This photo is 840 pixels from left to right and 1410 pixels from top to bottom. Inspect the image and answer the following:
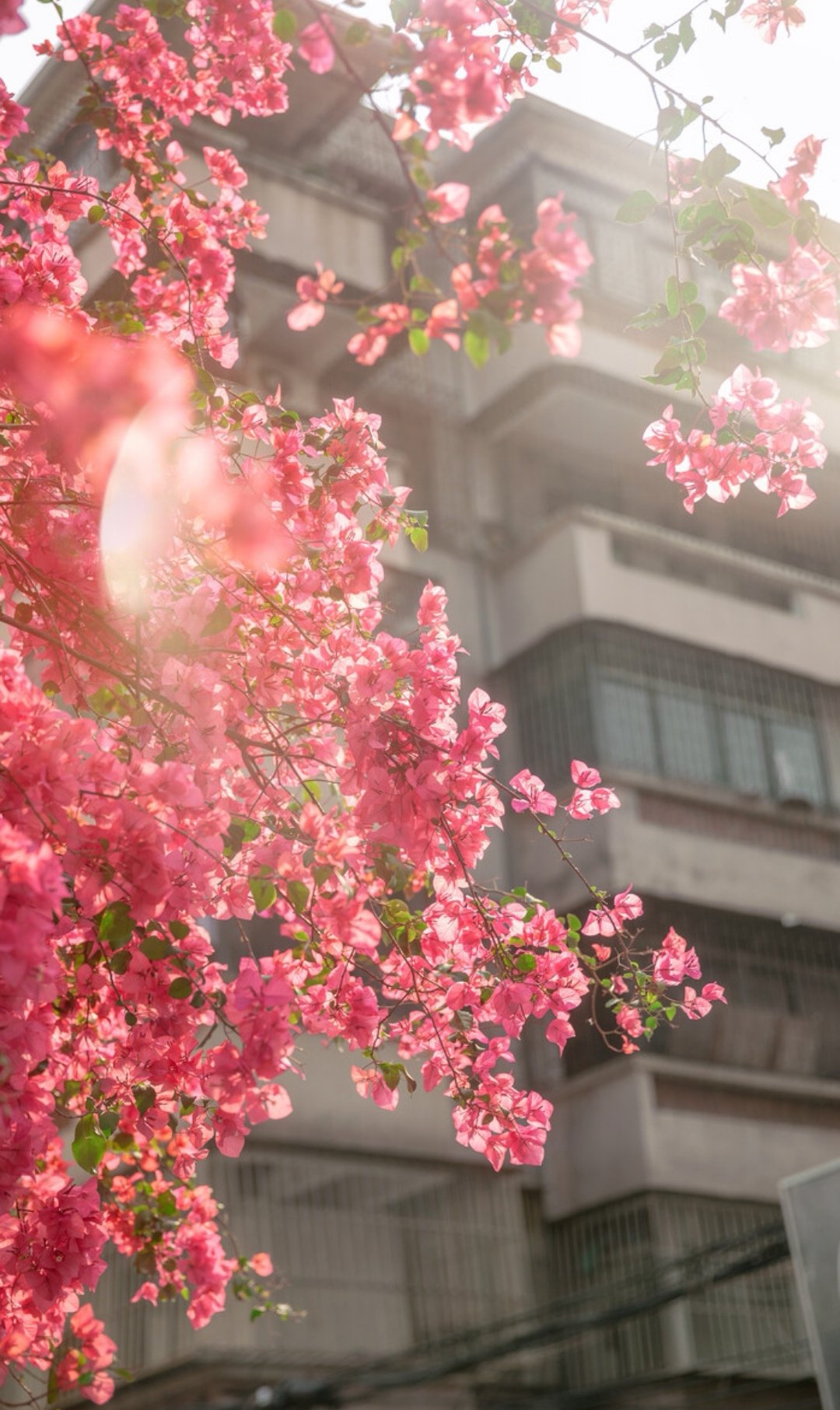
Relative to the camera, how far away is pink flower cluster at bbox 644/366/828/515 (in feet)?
14.7

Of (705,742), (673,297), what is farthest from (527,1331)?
(673,297)

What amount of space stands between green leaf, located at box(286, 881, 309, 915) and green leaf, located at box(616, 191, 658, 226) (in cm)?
176

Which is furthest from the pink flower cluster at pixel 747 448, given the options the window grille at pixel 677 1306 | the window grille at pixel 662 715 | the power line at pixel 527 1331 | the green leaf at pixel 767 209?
the window grille at pixel 662 715

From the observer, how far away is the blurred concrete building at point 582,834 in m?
12.5

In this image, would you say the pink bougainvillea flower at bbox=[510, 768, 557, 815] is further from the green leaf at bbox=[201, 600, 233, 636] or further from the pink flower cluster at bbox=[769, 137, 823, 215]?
the pink flower cluster at bbox=[769, 137, 823, 215]

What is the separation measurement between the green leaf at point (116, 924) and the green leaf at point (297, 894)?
625 mm

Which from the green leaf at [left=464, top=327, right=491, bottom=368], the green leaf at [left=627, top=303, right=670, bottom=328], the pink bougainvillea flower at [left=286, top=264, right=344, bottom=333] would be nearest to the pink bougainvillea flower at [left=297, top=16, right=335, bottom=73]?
the green leaf at [left=464, top=327, right=491, bottom=368]

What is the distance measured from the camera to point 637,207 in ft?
12.2

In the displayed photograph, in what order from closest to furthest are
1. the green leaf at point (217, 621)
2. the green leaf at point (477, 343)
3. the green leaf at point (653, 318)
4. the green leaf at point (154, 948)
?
the green leaf at point (477, 343) → the green leaf at point (154, 948) → the green leaf at point (653, 318) → the green leaf at point (217, 621)

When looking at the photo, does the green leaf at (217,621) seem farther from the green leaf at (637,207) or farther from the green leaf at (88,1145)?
the green leaf at (637,207)

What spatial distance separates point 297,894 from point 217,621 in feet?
2.34

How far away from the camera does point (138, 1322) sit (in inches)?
482

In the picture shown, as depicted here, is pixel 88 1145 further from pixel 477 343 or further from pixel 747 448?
pixel 747 448

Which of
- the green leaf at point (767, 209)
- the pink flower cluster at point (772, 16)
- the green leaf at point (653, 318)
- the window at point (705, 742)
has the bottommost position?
the green leaf at point (767, 209)
